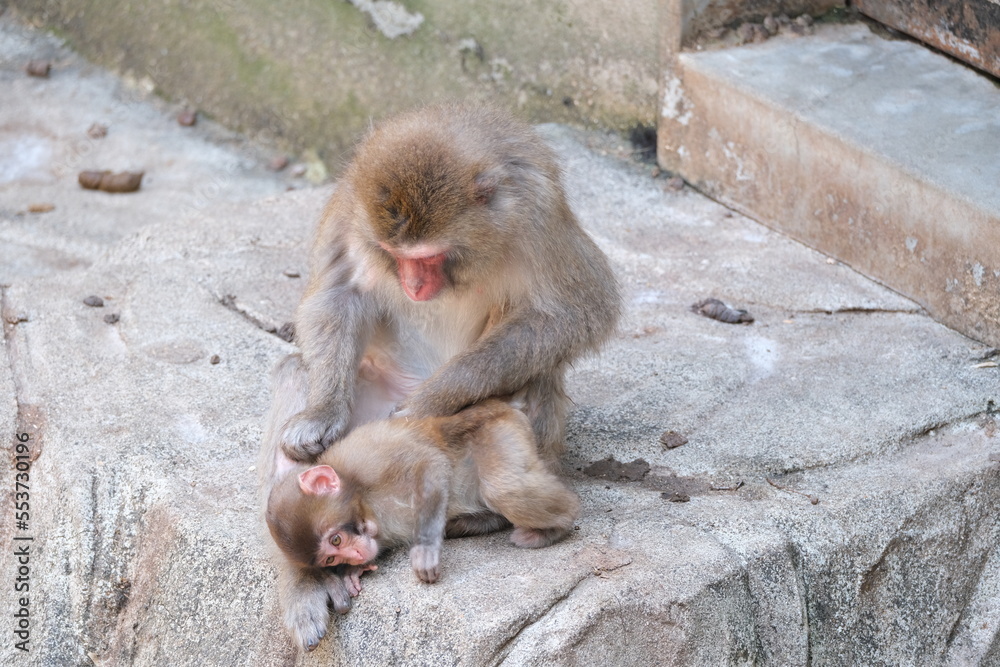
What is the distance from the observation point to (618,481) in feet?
12.7

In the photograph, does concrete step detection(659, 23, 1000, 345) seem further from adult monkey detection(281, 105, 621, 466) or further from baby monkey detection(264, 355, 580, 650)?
baby monkey detection(264, 355, 580, 650)

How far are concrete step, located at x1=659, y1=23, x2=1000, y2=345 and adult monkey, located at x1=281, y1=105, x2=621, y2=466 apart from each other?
1713mm

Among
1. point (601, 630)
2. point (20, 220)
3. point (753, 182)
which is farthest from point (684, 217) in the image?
point (20, 220)

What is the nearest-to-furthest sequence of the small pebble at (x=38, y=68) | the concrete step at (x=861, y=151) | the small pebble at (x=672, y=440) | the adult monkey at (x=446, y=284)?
the adult monkey at (x=446, y=284) < the small pebble at (x=672, y=440) < the concrete step at (x=861, y=151) < the small pebble at (x=38, y=68)

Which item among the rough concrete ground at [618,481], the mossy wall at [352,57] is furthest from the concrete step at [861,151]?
the mossy wall at [352,57]

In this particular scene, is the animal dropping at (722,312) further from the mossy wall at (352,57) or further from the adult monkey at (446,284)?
the mossy wall at (352,57)

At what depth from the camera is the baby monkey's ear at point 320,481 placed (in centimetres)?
309

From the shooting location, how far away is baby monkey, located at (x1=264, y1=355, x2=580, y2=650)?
3.11m

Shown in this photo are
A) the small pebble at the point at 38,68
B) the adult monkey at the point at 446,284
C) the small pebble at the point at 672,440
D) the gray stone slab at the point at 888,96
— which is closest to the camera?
the adult monkey at the point at 446,284

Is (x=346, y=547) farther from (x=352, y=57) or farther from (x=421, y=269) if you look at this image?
(x=352, y=57)

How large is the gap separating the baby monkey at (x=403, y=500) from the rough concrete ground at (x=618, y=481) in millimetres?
82

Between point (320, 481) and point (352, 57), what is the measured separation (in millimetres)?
4754

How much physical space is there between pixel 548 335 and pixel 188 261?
235cm

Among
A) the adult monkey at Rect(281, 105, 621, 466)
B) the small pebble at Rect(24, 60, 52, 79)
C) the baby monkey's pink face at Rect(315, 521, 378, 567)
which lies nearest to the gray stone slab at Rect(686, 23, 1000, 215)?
the adult monkey at Rect(281, 105, 621, 466)
